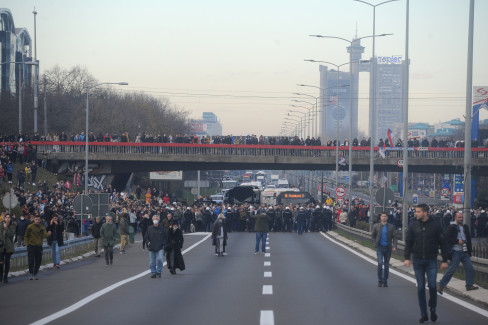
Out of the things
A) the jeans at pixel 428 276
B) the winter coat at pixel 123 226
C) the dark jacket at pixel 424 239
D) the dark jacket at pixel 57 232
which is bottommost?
the winter coat at pixel 123 226

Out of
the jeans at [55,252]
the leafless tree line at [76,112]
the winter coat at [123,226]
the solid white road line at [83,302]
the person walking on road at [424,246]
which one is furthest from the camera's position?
the leafless tree line at [76,112]

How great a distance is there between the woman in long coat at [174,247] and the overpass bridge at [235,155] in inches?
1497

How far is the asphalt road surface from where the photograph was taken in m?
12.5

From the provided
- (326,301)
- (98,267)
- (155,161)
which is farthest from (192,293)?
(155,161)

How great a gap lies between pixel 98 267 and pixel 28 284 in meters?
5.58

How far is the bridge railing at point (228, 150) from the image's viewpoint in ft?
193

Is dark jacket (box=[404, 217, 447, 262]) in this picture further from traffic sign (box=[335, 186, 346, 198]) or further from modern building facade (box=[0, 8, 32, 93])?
modern building facade (box=[0, 8, 32, 93])

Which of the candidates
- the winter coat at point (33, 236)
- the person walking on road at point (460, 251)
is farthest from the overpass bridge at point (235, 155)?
the person walking on road at point (460, 251)

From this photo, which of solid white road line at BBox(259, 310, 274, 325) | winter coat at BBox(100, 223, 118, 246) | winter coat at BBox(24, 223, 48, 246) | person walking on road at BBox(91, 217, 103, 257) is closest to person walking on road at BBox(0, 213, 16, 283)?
winter coat at BBox(24, 223, 48, 246)

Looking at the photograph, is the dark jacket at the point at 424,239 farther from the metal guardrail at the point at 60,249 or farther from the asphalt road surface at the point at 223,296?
the metal guardrail at the point at 60,249

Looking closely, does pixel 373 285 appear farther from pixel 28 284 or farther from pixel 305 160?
pixel 305 160

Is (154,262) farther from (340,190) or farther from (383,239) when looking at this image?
(340,190)

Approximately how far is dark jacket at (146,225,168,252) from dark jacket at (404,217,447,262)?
9.31 metres

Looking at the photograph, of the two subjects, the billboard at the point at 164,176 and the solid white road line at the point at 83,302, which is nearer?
the solid white road line at the point at 83,302
